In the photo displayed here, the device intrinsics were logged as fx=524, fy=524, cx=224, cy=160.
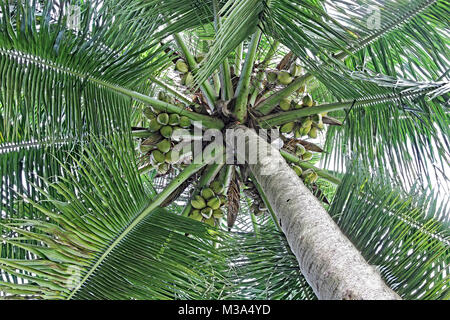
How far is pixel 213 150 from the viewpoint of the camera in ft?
10.00

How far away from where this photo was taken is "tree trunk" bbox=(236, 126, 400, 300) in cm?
143

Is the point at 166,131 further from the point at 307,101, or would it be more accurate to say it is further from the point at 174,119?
the point at 307,101

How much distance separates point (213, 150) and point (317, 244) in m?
1.44

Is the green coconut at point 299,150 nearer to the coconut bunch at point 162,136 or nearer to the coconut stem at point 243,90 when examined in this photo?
the coconut stem at point 243,90

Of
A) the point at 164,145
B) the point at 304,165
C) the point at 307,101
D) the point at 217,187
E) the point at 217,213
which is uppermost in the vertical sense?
the point at 307,101

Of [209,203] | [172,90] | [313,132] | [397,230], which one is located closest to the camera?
[397,230]

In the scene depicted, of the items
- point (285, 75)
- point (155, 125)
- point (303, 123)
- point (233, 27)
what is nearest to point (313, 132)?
point (303, 123)

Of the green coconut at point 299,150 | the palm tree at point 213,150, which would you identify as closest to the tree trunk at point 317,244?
the palm tree at point 213,150

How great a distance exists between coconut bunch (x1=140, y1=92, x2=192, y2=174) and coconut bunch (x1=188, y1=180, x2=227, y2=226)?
0.26 meters
